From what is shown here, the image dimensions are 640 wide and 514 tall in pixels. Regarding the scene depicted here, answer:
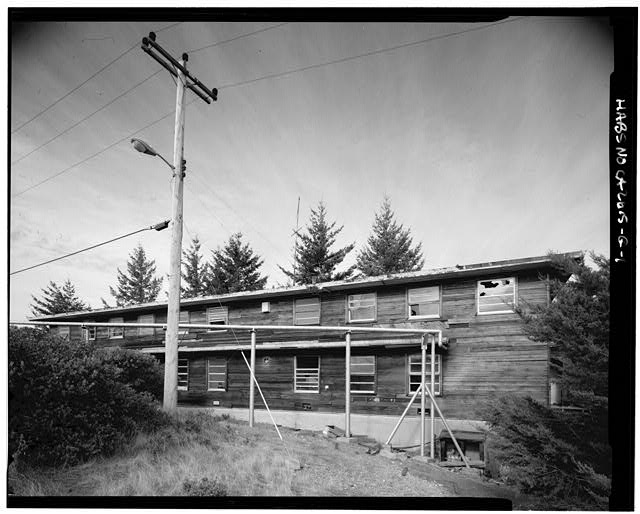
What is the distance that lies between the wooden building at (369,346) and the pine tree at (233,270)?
21.7ft

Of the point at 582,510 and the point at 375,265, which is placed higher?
the point at 375,265

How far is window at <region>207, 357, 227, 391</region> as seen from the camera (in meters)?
17.2

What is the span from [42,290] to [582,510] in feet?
30.6

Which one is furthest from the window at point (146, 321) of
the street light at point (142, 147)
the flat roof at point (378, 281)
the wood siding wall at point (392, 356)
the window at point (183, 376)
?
the street light at point (142, 147)

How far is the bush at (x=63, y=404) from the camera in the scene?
6023mm

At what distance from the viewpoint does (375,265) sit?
86.7ft

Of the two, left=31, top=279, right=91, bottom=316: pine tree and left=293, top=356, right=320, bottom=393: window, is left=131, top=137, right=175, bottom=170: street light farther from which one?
left=293, top=356, right=320, bottom=393: window

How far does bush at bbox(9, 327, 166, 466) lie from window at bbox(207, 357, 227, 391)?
33.1ft

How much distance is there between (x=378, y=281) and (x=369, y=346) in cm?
216

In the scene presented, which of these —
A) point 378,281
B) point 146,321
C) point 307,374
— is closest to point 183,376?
point 146,321

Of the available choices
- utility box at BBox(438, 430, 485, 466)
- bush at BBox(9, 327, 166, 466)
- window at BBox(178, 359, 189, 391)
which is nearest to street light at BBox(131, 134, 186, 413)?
bush at BBox(9, 327, 166, 466)

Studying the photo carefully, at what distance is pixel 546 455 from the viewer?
23.9ft

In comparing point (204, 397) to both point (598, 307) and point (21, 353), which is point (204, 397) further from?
point (598, 307)

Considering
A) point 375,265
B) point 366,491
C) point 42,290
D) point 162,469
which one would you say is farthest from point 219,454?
point 375,265
